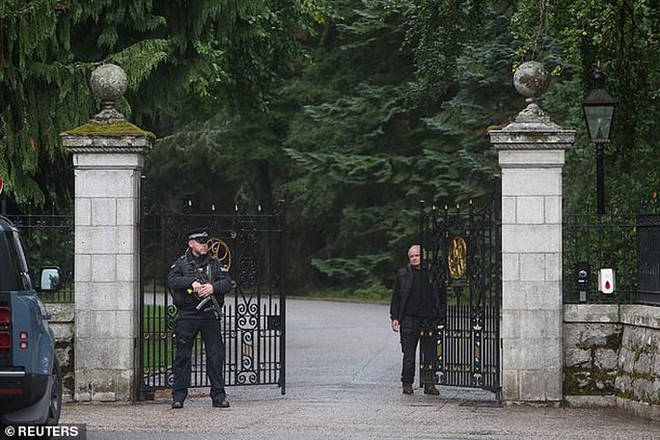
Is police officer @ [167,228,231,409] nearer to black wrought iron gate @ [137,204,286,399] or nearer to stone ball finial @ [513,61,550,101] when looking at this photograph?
black wrought iron gate @ [137,204,286,399]

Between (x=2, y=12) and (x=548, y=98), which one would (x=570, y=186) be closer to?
(x=548, y=98)

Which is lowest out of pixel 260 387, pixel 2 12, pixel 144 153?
pixel 260 387

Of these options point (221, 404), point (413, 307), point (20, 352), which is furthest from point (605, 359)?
point (20, 352)

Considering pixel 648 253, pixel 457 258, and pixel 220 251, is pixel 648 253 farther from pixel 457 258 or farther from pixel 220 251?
pixel 220 251

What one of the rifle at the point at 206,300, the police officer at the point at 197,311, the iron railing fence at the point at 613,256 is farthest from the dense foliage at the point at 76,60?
the iron railing fence at the point at 613,256

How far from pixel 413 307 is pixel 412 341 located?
0.42m

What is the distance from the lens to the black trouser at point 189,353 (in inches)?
643

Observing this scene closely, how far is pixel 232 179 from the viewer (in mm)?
53188

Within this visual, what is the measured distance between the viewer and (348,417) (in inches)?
608

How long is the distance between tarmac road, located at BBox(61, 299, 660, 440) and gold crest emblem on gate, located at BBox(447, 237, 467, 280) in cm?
144

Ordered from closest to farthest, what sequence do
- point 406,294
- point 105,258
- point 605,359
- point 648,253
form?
point 648,253
point 605,359
point 105,258
point 406,294

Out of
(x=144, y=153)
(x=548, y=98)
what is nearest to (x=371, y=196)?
(x=548, y=98)

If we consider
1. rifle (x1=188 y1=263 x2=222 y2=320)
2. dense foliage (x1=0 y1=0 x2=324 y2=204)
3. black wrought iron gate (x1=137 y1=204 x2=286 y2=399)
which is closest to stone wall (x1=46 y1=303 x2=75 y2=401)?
black wrought iron gate (x1=137 y1=204 x2=286 y2=399)

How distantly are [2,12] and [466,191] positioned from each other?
23.9 metres
